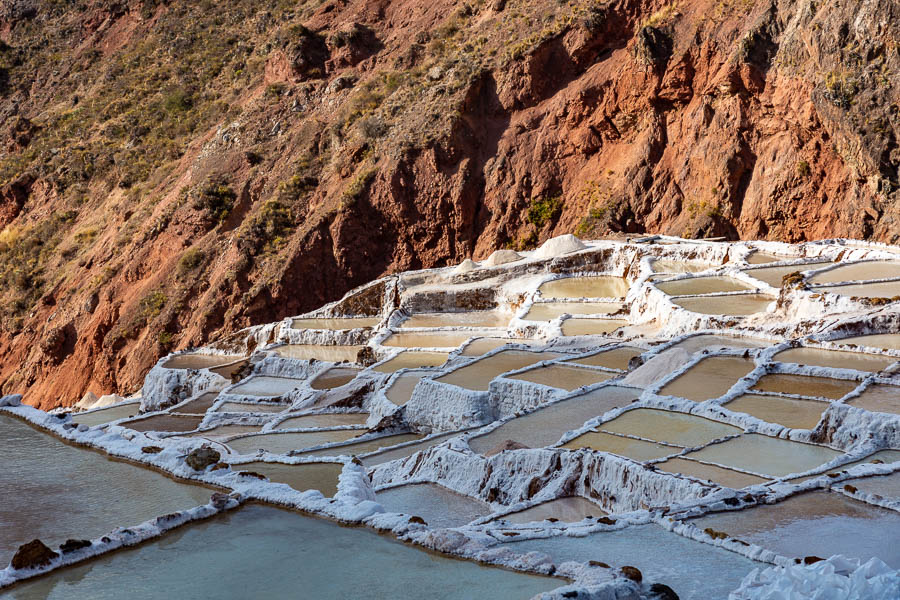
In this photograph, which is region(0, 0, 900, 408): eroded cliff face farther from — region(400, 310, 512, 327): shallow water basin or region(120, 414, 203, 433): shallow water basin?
region(120, 414, 203, 433): shallow water basin

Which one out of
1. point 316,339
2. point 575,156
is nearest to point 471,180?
point 575,156

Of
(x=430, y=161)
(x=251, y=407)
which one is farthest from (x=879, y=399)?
(x=430, y=161)

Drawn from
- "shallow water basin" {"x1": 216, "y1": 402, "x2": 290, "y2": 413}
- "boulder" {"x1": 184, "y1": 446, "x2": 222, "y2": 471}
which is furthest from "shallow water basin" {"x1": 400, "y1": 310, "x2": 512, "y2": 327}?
"boulder" {"x1": 184, "y1": 446, "x2": 222, "y2": 471}

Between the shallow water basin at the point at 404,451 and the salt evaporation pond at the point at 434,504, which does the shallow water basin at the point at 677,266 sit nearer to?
the shallow water basin at the point at 404,451

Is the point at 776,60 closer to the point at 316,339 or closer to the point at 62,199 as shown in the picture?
the point at 316,339

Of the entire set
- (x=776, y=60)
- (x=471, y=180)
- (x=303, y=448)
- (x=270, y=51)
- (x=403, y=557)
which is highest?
(x=270, y=51)

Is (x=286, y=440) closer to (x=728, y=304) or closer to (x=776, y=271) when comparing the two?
(x=728, y=304)

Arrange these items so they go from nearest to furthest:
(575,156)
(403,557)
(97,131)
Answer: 1. (403,557)
2. (575,156)
3. (97,131)
